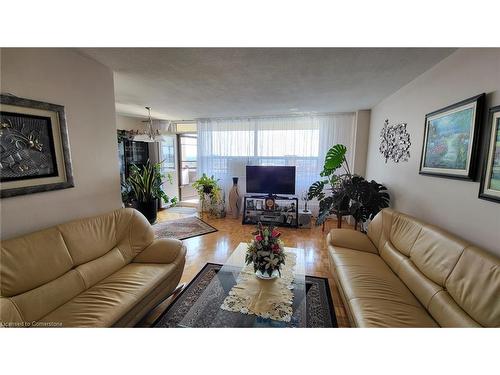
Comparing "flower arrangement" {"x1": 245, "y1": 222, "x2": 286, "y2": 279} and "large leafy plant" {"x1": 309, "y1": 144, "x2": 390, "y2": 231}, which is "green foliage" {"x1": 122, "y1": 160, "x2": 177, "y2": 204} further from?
"large leafy plant" {"x1": 309, "y1": 144, "x2": 390, "y2": 231}

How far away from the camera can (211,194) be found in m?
4.73

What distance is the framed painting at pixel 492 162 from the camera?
4.17 ft

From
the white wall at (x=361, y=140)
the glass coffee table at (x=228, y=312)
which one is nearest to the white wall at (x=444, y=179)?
the white wall at (x=361, y=140)

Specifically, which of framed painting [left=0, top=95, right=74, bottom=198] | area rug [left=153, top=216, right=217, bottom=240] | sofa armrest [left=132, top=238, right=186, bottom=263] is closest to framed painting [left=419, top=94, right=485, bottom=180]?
sofa armrest [left=132, top=238, right=186, bottom=263]

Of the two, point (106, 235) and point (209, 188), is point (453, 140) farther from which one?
point (209, 188)

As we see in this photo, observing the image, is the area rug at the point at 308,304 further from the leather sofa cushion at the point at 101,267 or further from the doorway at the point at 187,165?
the doorway at the point at 187,165

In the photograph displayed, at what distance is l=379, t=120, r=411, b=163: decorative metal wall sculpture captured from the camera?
8.10ft

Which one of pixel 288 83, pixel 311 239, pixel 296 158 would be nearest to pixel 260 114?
pixel 296 158

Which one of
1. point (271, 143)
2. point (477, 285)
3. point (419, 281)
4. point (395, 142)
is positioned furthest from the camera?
point (271, 143)

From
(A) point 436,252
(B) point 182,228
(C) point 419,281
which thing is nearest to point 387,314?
(C) point 419,281

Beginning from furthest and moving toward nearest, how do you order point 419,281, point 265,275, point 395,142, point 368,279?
point 395,142, point 265,275, point 368,279, point 419,281

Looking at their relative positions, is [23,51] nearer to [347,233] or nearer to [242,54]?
[242,54]

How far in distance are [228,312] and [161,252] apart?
94 cm

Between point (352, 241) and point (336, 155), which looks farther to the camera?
point (336, 155)
